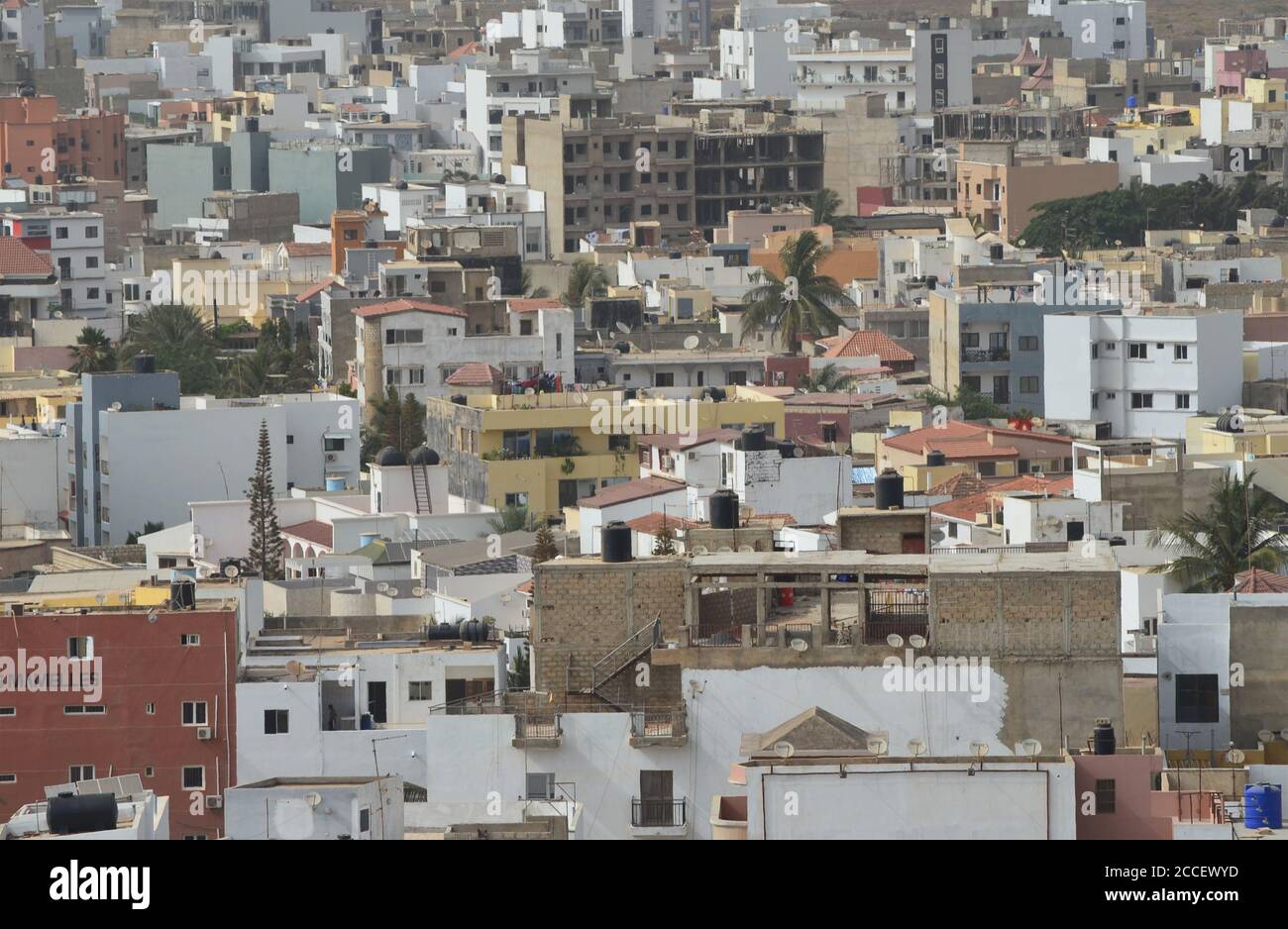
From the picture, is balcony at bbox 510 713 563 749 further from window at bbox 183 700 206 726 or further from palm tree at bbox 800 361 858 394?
palm tree at bbox 800 361 858 394

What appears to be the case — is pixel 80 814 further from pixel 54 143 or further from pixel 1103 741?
pixel 54 143

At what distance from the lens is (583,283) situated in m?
74.1

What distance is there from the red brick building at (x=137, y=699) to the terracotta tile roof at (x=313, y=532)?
15.6 metres

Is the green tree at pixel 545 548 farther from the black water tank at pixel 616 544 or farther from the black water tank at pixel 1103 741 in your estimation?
the black water tank at pixel 1103 741

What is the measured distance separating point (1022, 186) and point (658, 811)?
2728 inches

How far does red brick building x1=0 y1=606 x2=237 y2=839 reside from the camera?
27.1 metres

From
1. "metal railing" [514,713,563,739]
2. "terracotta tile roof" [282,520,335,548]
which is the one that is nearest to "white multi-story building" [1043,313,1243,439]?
"terracotta tile roof" [282,520,335,548]

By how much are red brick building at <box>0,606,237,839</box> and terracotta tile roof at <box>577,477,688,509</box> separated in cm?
1429

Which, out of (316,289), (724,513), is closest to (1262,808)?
(724,513)

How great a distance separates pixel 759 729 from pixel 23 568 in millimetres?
21652

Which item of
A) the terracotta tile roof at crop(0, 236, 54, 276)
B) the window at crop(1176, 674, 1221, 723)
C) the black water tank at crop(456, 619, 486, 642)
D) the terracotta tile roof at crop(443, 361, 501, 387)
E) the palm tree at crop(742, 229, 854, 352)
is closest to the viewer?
the window at crop(1176, 674, 1221, 723)

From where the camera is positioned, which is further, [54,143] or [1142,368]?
[54,143]

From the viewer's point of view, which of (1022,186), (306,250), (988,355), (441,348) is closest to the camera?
(441,348)

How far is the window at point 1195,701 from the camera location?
23547 millimetres
